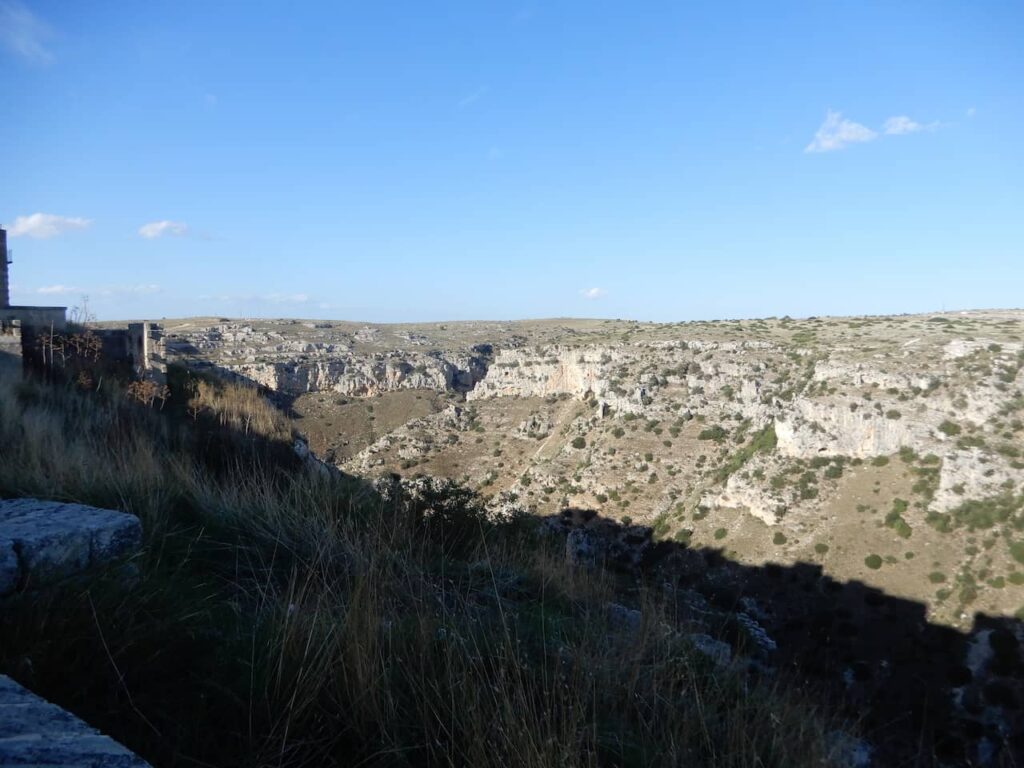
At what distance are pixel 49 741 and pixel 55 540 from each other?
4.96 feet

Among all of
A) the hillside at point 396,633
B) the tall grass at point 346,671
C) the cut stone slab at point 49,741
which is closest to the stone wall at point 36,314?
the hillside at point 396,633

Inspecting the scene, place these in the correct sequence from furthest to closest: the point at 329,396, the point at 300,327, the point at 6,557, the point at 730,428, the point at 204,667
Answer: the point at 300,327
the point at 329,396
the point at 730,428
the point at 6,557
the point at 204,667

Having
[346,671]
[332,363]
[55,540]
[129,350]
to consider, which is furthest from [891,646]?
[332,363]

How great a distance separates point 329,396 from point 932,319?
165 ft

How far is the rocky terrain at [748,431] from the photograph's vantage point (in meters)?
27.1

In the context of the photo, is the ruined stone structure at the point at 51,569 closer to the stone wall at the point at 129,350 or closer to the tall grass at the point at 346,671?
the tall grass at the point at 346,671

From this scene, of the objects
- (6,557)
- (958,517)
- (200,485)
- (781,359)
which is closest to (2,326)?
(200,485)

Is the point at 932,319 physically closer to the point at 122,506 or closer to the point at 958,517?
the point at 958,517

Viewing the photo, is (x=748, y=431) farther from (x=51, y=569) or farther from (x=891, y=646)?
(x=51, y=569)

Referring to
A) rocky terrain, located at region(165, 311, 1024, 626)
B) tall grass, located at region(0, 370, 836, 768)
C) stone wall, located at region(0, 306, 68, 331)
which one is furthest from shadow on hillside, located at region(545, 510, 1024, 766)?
tall grass, located at region(0, 370, 836, 768)

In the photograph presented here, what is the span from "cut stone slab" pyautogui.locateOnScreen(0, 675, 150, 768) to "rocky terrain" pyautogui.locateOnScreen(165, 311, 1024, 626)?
12049 millimetres

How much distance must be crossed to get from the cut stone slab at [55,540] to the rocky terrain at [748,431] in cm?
1067

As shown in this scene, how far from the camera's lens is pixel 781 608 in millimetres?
25922

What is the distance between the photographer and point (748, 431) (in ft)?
125
